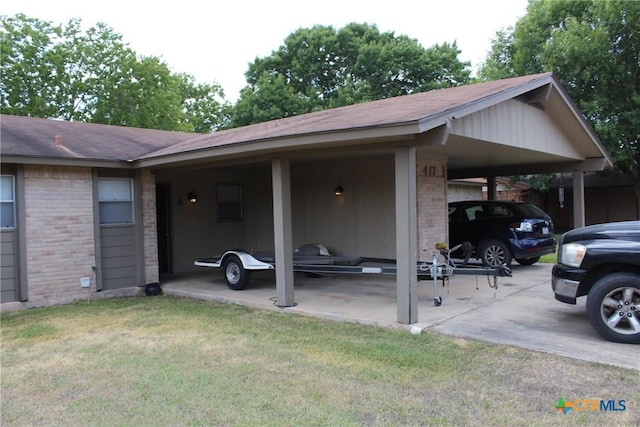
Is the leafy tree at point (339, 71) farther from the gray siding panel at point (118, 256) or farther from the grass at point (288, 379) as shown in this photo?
the grass at point (288, 379)

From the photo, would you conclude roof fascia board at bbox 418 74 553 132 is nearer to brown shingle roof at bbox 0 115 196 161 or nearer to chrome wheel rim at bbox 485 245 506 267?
chrome wheel rim at bbox 485 245 506 267

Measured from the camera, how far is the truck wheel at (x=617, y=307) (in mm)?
5156

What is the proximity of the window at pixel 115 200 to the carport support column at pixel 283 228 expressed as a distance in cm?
364

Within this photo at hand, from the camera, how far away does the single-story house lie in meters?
6.50

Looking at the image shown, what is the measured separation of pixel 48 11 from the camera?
1142 inches

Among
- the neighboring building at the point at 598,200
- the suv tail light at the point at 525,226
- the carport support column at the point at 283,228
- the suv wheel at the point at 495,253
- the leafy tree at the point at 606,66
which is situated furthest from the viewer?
the neighboring building at the point at 598,200

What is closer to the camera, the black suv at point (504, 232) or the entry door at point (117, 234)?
the entry door at point (117, 234)

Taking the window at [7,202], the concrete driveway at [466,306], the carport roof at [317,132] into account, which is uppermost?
the carport roof at [317,132]

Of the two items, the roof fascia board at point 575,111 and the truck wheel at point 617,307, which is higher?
the roof fascia board at point 575,111

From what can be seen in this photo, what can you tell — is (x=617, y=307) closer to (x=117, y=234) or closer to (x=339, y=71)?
(x=117, y=234)

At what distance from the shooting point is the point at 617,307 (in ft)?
17.2

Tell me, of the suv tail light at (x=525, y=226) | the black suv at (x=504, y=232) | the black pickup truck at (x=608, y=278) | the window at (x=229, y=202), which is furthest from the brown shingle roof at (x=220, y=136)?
the suv tail light at (x=525, y=226)

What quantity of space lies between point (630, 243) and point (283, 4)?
17.4 metres

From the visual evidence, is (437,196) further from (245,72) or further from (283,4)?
(245,72)
